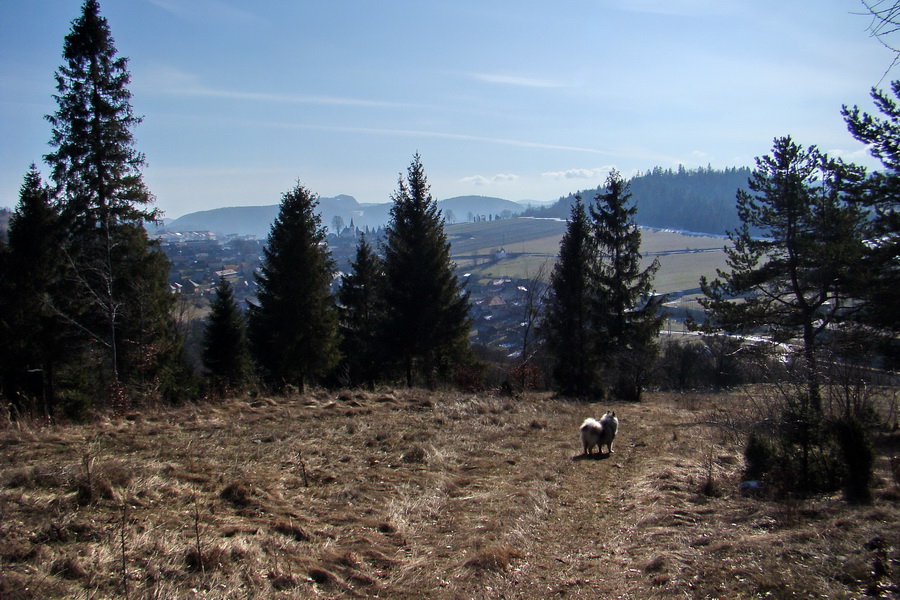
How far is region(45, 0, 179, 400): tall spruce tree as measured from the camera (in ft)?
51.1

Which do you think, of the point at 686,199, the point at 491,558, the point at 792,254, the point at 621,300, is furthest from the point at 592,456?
the point at 686,199

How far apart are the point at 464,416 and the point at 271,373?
44.5 ft

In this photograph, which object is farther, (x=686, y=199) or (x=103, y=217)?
(x=686, y=199)

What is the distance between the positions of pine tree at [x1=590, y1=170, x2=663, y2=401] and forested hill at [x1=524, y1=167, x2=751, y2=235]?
385ft

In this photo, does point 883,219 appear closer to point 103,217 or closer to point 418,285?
point 418,285

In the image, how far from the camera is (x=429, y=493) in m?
6.57

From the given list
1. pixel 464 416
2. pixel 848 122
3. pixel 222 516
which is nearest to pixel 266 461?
pixel 222 516

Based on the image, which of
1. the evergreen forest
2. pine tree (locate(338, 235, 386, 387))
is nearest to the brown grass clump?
the evergreen forest

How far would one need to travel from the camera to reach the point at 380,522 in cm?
541

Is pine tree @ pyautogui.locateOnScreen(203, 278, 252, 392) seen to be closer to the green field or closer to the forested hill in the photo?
the green field

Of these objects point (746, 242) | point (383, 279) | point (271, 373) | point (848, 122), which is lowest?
point (271, 373)

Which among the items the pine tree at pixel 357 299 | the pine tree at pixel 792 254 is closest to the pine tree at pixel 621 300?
the pine tree at pixel 792 254

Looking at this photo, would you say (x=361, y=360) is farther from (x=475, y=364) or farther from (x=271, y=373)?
(x=475, y=364)

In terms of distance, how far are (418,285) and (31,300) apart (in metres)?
14.4
